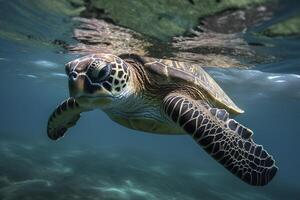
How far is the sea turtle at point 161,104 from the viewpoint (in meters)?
4.76

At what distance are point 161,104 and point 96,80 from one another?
1904mm

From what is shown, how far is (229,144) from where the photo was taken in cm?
478

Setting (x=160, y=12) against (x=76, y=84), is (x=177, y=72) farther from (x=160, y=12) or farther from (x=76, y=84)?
(x=76, y=84)

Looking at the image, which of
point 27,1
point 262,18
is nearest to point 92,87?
point 262,18

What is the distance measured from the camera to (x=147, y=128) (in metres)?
7.15

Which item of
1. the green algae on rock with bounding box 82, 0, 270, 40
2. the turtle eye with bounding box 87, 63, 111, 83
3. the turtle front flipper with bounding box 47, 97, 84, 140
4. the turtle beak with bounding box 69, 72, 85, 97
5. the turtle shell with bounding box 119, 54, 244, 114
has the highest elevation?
the green algae on rock with bounding box 82, 0, 270, 40

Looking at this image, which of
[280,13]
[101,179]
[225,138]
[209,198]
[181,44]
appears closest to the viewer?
[225,138]

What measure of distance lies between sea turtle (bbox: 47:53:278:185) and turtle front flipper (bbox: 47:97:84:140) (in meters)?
0.03

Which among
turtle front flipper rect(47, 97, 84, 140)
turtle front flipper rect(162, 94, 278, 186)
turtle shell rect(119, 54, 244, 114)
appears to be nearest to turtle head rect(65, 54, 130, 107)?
turtle front flipper rect(162, 94, 278, 186)

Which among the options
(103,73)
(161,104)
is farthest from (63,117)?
(103,73)

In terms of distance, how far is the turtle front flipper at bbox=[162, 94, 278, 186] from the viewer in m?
4.69

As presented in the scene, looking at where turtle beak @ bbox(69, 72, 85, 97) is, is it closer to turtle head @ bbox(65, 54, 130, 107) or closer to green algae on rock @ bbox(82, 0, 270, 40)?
turtle head @ bbox(65, 54, 130, 107)

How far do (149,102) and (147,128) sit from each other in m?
0.84

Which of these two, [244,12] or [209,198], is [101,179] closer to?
[209,198]
